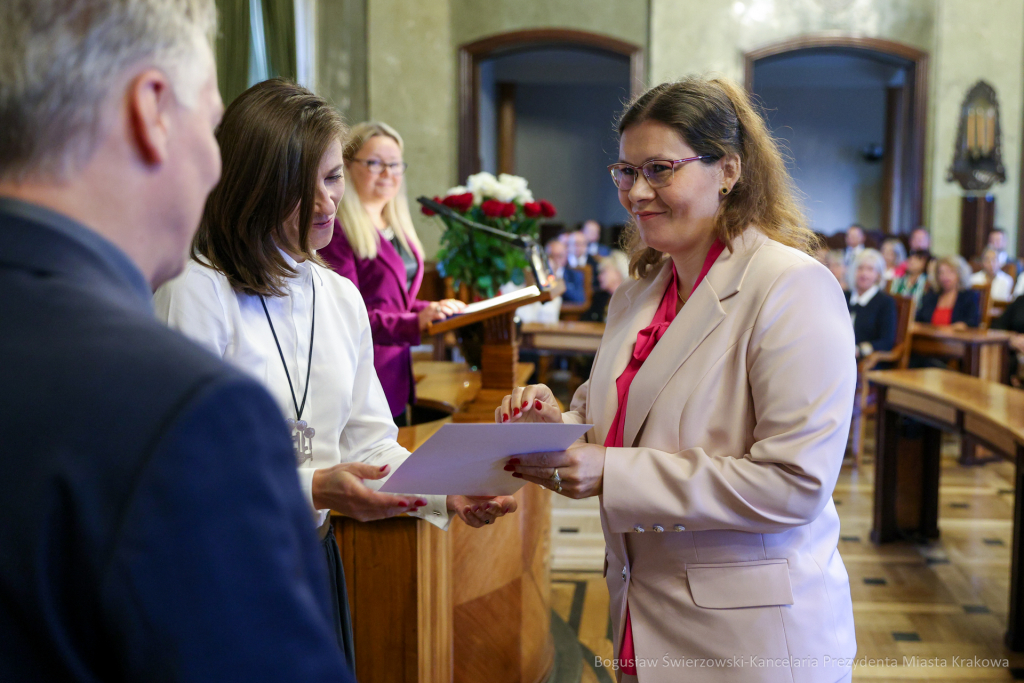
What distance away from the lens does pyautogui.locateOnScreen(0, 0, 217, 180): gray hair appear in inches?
21.0

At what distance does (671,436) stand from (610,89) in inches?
629

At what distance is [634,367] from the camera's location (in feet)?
5.07

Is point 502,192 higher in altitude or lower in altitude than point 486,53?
lower

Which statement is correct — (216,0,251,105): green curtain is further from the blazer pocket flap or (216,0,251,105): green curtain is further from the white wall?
the white wall

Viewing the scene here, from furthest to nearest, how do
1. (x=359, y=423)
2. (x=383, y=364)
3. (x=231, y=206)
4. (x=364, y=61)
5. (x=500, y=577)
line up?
1. (x=364, y=61)
2. (x=383, y=364)
3. (x=500, y=577)
4. (x=359, y=423)
5. (x=231, y=206)

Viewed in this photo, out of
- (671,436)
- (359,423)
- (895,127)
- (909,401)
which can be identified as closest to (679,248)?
(671,436)

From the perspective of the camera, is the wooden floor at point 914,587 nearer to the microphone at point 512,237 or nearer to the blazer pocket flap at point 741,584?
the microphone at point 512,237

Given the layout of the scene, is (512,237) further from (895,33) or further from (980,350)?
(895,33)

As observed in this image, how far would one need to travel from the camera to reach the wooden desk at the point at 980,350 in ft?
18.8

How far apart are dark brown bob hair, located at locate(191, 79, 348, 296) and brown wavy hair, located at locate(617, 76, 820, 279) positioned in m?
0.61

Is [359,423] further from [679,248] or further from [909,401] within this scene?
[909,401]

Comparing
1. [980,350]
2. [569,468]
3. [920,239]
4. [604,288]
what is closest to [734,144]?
[569,468]

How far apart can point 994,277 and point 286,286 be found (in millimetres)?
9599

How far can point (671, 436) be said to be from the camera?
1383 mm
